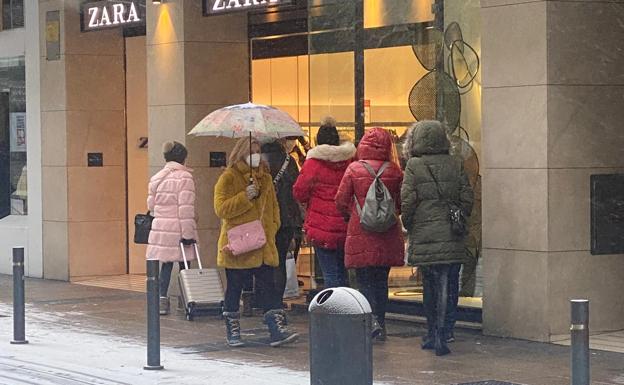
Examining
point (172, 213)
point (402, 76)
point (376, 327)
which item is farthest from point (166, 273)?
point (376, 327)

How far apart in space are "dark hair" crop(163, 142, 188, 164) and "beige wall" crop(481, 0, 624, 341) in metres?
3.84

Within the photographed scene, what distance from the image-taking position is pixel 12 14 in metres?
19.5

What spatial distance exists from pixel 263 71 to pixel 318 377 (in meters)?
9.29

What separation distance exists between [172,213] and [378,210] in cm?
373

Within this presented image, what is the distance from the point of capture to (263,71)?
16.7 m

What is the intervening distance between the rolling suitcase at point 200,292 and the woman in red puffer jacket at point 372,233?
2.42 m

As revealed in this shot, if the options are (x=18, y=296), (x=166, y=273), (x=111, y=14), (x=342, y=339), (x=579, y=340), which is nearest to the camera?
(x=579, y=340)

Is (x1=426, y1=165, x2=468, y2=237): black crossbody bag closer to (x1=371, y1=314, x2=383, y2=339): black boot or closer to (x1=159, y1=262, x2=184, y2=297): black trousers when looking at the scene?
(x1=371, y1=314, x2=383, y2=339): black boot

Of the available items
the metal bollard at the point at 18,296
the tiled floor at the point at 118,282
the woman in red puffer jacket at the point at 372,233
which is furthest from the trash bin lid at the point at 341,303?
the tiled floor at the point at 118,282

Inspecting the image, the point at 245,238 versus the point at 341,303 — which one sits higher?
the point at 245,238

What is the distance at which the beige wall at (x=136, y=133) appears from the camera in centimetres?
1850

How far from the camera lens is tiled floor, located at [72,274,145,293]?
56.7ft

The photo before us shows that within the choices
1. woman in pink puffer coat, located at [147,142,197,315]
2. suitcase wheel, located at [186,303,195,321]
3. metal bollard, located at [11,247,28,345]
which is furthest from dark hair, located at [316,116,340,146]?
metal bollard, located at [11,247,28,345]

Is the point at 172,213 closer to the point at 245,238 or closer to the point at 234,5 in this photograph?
the point at 234,5
